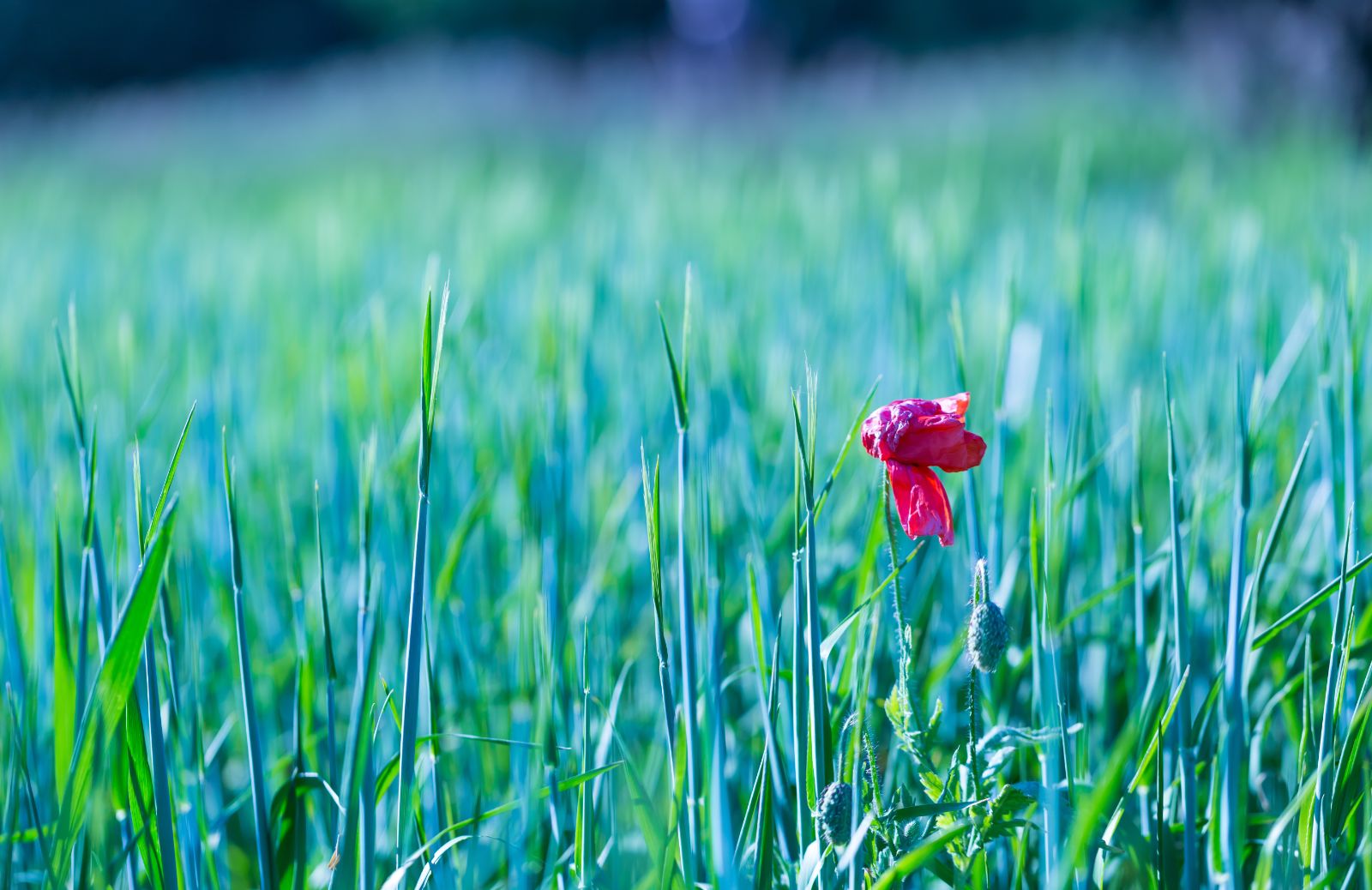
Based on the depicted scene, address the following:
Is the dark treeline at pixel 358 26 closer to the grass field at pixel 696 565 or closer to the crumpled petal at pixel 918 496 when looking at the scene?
the grass field at pixel 696 565

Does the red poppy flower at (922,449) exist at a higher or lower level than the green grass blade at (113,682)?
higher

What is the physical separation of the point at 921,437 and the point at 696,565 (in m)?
0.32

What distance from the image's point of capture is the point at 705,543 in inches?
18.9

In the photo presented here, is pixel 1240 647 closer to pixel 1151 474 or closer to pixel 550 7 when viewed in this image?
pixel 1151 474

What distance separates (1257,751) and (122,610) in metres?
0.50

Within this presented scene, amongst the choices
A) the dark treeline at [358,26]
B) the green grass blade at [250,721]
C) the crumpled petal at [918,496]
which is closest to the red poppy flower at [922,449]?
the crumpled petal at [918,496]

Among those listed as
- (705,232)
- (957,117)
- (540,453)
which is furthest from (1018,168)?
(540,453)

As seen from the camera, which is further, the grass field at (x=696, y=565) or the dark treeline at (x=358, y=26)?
the dark treeline at (x=358, y=26)

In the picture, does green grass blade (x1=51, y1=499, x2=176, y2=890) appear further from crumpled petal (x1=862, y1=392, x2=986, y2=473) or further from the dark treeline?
the dark treeline

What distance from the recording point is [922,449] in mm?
391

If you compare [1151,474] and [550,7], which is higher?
[550,7]

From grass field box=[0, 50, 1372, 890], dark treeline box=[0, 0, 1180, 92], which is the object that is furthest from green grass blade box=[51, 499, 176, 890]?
dark treeline box=[0, 0, 1180, 92]

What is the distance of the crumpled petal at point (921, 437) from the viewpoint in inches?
15.2

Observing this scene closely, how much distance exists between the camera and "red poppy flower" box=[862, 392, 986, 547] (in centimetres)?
39
